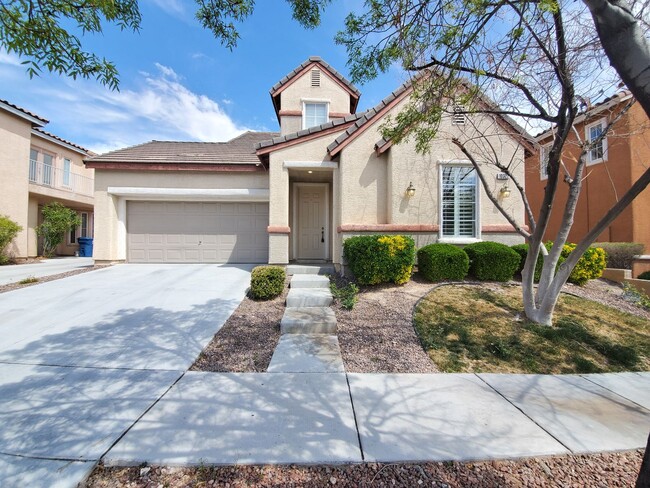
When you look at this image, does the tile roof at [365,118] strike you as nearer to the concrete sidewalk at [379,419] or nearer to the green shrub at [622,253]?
the concrete sidewalk at [379,419]

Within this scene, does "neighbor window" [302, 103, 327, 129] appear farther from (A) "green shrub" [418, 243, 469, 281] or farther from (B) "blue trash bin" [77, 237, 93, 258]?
(B) "blue trash bin" [77, 237, 93, 258]

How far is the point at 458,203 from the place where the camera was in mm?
8133

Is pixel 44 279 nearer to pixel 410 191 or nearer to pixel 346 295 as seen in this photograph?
pixel 346 295

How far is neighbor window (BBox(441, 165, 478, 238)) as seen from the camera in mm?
8117

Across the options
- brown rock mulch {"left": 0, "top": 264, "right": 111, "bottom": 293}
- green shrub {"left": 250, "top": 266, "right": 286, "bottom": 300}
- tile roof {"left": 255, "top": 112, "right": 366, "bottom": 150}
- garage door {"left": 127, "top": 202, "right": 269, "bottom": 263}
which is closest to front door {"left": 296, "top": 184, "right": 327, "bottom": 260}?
garage door {"left": 127, "top": 202, "right": 269, "bottom": 263}

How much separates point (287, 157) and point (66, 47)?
19.3 feet

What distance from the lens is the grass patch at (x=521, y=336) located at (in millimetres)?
4012

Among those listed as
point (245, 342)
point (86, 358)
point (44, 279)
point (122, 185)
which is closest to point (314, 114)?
point (122, 185)

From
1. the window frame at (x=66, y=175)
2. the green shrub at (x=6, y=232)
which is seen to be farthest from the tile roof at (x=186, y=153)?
the window frame at (x=66, y=175)

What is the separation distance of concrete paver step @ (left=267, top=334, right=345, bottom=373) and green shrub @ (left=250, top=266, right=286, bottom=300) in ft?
6.02

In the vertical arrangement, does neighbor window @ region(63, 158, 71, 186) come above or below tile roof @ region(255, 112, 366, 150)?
above

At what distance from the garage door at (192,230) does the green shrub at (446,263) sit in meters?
6.03

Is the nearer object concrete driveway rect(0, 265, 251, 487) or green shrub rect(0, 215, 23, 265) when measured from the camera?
concrete driveway rect(0, 265, 251, 487)

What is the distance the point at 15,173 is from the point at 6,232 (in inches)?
121
